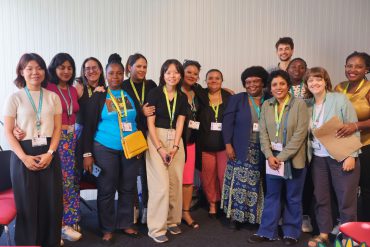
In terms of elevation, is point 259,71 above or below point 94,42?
below

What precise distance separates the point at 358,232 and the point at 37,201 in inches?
83.1

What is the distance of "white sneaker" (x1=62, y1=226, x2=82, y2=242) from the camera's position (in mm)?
2851

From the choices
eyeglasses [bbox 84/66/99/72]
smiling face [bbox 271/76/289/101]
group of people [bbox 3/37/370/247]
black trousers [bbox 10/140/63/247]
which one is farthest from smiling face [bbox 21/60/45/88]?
smiling face [bbox 271/76/289/101]

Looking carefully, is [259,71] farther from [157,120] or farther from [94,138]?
[94,138]

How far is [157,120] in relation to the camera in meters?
2.81

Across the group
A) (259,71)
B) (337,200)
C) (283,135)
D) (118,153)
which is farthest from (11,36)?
(337,200)

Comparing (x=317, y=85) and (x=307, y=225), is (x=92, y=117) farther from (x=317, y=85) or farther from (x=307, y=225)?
(x=307, y=225)

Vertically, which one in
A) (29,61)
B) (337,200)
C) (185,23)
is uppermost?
(185,23)

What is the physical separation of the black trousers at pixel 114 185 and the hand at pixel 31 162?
1.81 ft

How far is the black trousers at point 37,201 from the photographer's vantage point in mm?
2262

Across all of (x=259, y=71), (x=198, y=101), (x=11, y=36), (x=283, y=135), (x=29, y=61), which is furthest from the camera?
(x=11, y=36)

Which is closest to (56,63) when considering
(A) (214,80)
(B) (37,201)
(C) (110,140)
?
(C) (110,140)

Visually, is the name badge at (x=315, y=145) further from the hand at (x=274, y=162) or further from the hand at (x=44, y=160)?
the hand at (x=44, y=160)

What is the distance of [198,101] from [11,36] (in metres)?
2.40
